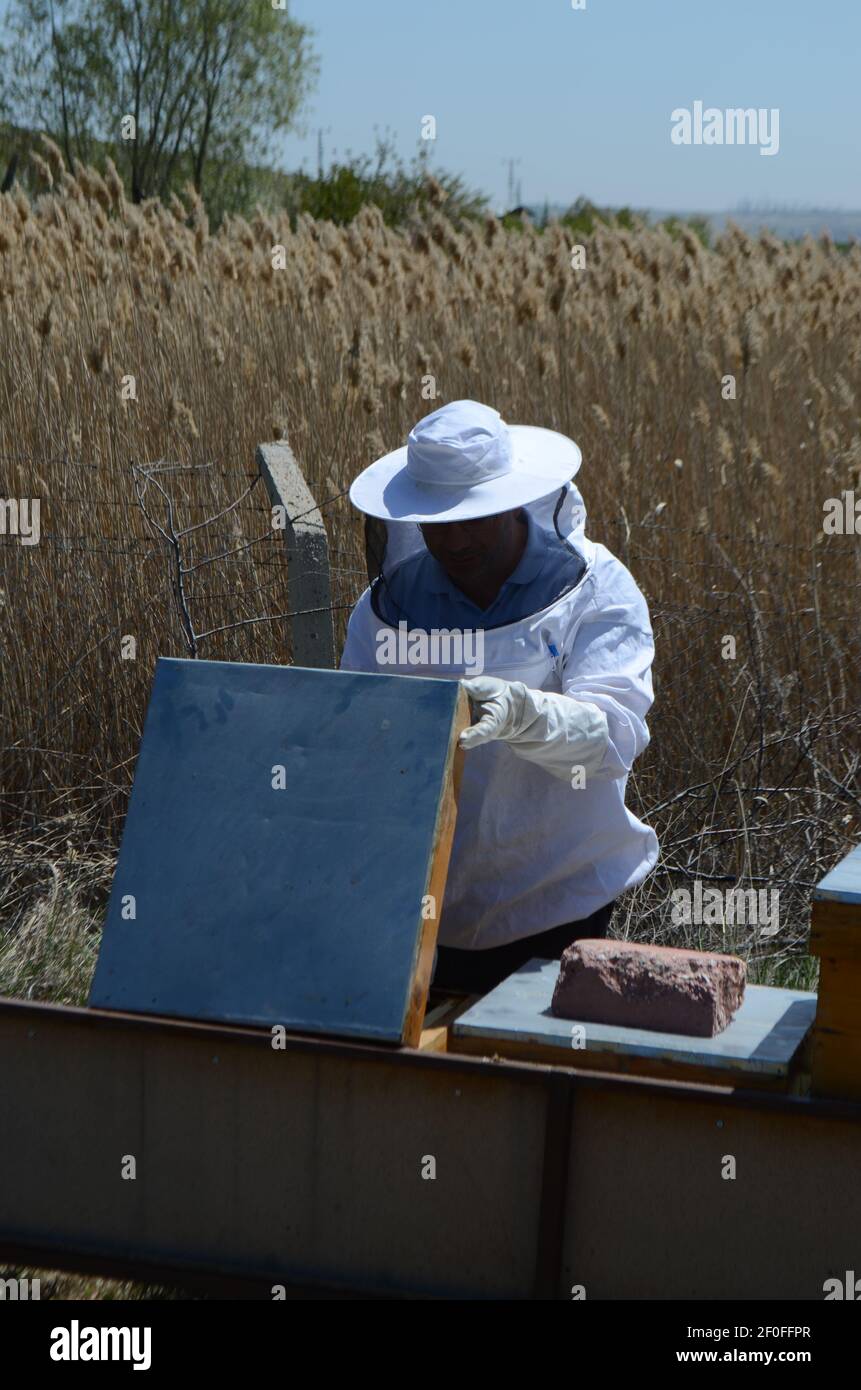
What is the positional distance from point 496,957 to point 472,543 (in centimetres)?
77

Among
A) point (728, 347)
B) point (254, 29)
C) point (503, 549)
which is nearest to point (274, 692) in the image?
point (503, 549)

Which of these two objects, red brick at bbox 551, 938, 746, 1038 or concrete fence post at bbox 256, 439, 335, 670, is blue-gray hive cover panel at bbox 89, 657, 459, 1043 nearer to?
red brick at bbox 551, 938, 746, 1038

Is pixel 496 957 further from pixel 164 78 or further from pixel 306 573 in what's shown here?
pixel 164 78

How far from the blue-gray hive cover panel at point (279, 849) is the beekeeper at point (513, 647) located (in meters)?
0.45

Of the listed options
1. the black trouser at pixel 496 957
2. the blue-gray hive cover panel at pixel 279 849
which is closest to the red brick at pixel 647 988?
the blue-gray hive cover panel at pixel 279 849

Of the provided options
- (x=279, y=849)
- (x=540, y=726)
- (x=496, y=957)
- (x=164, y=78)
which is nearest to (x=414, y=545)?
(x=540, y=726)

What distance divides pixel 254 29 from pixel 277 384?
2831 cm

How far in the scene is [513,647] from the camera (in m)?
2.62

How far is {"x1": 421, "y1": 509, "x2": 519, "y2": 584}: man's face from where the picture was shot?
261 cm

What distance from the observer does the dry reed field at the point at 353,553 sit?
4809 millimetres

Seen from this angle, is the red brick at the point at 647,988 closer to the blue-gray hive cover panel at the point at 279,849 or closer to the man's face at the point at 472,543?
the blue-gray hive cover panel at the point at 279,849

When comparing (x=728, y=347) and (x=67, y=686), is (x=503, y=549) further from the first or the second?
(x=728, y=347)

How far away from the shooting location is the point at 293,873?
6.81 feet

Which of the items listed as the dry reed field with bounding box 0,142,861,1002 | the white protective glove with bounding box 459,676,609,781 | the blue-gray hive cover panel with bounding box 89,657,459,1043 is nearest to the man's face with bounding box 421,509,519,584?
the white protective glove with bounding box 459,676,609,781
